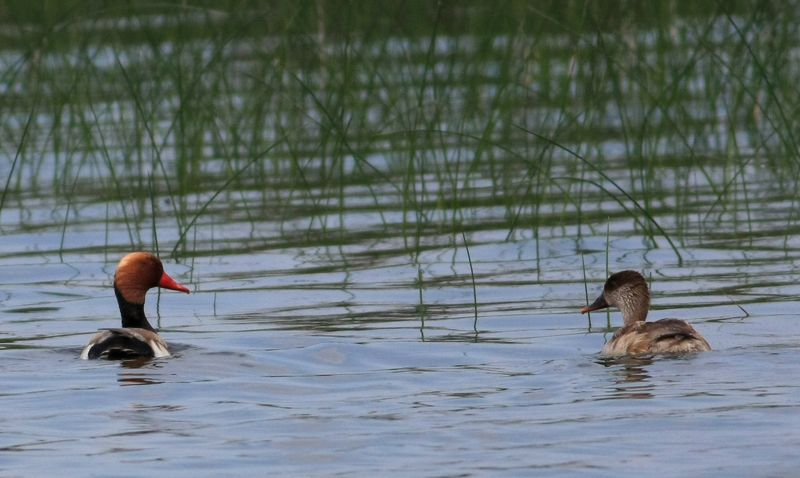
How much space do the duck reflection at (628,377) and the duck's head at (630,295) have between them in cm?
71

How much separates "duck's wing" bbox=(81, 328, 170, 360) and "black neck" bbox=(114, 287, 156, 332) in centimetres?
94

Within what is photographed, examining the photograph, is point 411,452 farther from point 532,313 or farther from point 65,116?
point 65,116

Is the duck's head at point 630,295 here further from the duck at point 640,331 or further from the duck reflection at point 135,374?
the duck reflection at point 135,374

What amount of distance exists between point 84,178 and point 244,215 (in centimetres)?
281

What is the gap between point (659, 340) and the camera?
8414 mm

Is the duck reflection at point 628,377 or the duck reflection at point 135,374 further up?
the duck reflection at point 135,374

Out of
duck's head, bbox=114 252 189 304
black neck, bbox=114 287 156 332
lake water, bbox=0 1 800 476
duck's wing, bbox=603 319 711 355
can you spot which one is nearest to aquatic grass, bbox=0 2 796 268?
lake water, bbox=0 1 800 476

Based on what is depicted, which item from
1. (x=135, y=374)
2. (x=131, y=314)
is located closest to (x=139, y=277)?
(x=131, y=314)

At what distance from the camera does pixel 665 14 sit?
1644cm

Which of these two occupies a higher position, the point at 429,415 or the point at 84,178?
the point at 84,178

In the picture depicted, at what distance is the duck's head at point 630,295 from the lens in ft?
30.2

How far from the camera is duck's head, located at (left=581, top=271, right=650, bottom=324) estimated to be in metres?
9.22

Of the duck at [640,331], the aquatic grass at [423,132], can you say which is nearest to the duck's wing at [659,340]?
the duck at [640,331]

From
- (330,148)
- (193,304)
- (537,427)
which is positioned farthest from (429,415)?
(330,148)
